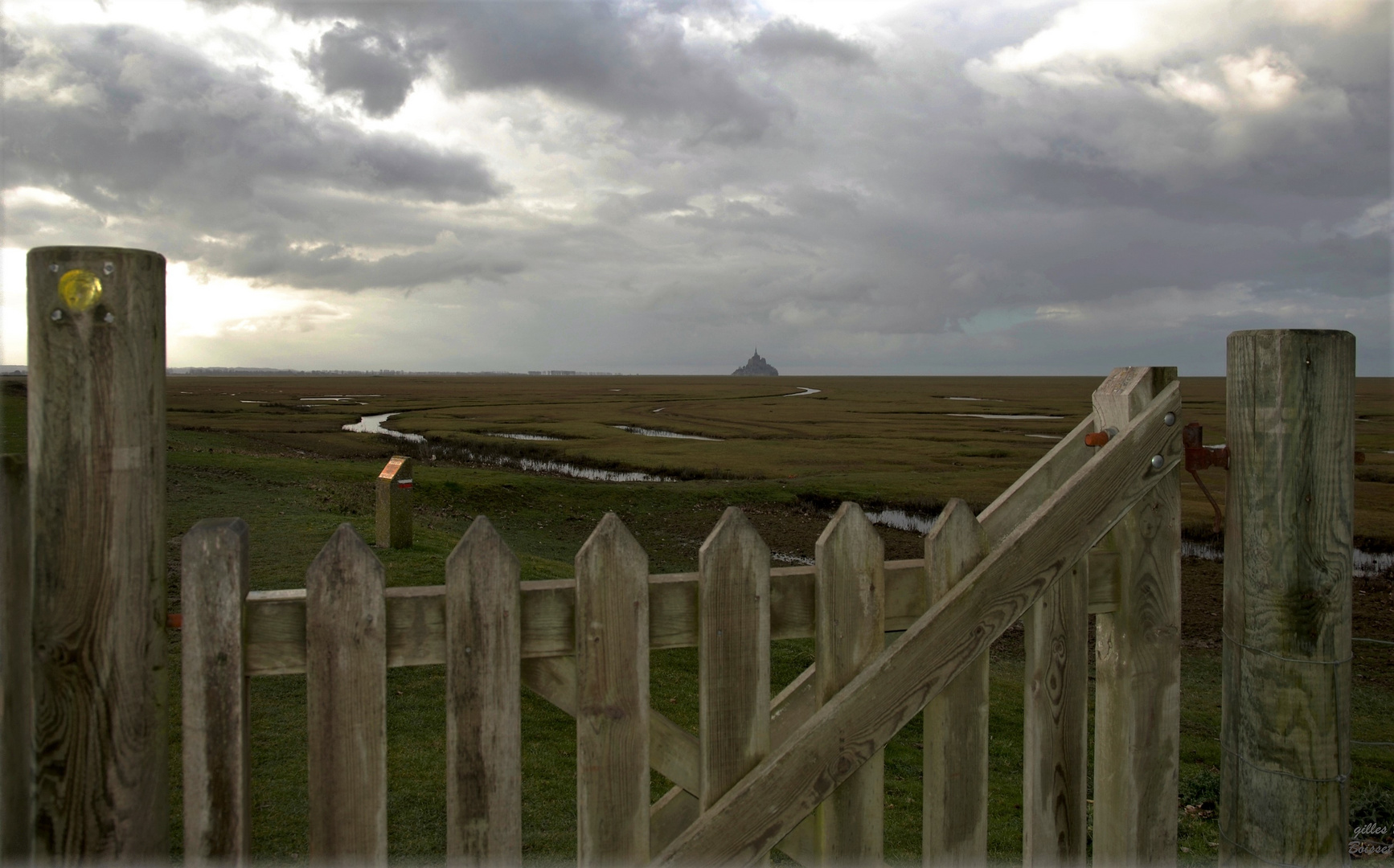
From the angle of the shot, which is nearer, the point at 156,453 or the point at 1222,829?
the point at 156,453

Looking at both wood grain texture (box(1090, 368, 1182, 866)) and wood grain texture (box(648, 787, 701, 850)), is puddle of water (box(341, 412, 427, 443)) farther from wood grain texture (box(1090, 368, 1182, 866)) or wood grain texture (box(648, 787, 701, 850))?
wood grain texture (box(1090, 368, 1182, 866))

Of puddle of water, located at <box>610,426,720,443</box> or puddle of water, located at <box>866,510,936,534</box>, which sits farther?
puddle of water, located at <box>610,426,720,443</box>

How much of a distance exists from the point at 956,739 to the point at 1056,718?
1.24 feet

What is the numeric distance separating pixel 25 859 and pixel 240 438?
3679 cm

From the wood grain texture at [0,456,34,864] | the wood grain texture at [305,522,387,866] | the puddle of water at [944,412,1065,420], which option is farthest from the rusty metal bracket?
the puddle of water at [944,412,1065,420]

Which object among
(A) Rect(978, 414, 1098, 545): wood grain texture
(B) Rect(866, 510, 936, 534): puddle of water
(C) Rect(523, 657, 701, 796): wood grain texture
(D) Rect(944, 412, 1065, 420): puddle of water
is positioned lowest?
(B) Rect(866, 510, 936, 534): puddle of water

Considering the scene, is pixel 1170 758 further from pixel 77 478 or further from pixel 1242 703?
pixel 77 478

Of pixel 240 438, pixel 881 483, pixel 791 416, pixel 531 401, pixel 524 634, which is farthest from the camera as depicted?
pixel 531 401

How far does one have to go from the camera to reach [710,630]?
6.96ft

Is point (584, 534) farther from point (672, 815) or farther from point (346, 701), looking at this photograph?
point (346, 701)

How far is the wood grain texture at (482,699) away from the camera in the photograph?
199 centimetres

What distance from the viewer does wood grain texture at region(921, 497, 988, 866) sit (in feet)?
7.65

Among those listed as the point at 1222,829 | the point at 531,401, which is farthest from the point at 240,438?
the point at 531,401

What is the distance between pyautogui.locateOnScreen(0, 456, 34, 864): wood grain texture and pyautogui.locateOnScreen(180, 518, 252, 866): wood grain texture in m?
0.33
